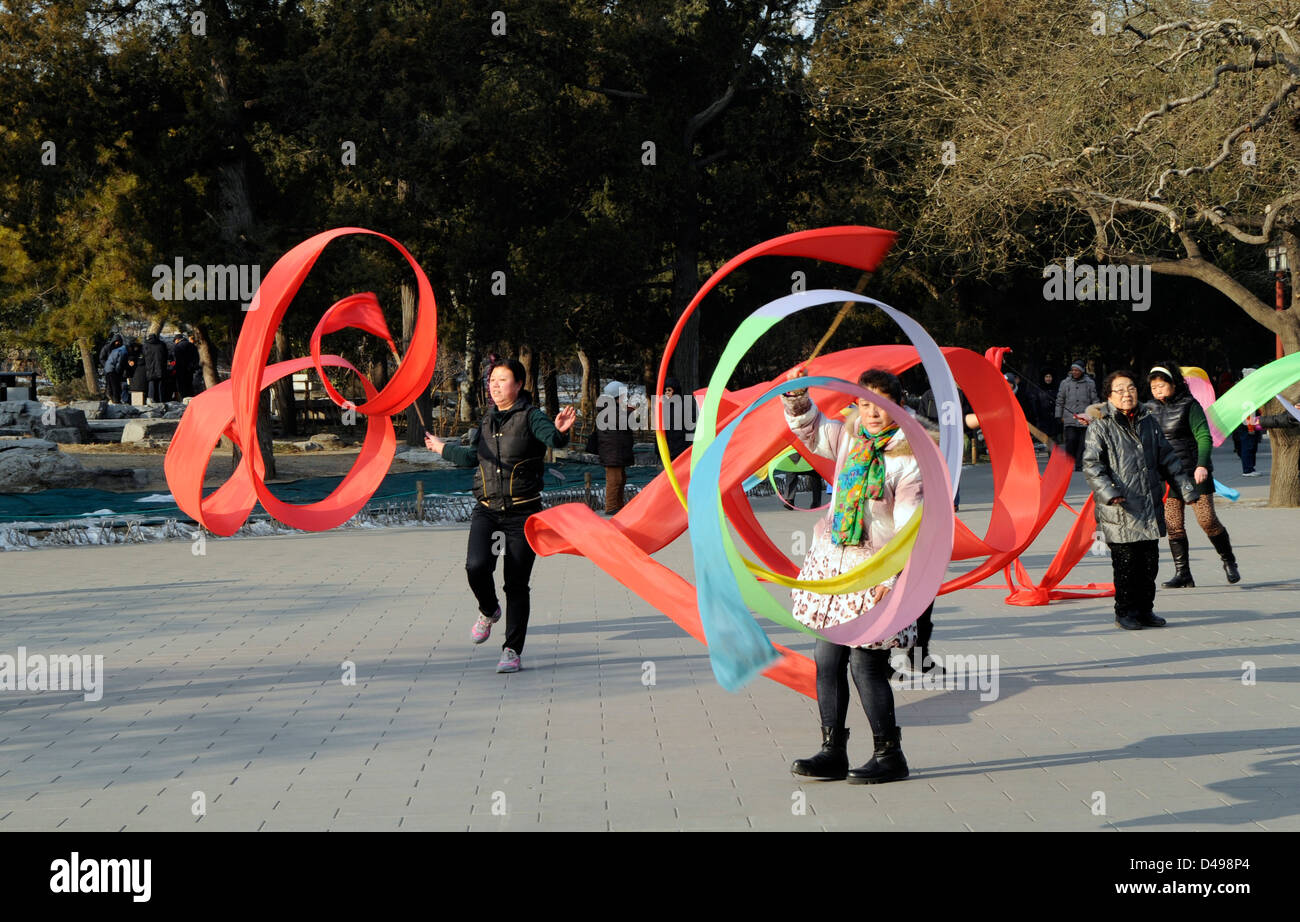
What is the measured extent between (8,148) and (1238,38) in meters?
16.1

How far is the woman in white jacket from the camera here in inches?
232

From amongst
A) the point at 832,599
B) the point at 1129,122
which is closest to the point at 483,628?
the point at 832,599

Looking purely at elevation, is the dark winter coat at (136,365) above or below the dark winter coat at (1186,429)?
above

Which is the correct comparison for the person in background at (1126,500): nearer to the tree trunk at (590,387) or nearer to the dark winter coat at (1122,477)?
the dark winter coat at (1122,477)

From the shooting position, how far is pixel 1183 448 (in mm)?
11438

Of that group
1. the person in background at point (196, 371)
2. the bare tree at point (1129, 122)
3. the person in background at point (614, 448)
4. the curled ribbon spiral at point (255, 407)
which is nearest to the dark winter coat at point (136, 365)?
the person in background at point (196, 371)

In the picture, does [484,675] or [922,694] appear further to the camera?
[484,675]

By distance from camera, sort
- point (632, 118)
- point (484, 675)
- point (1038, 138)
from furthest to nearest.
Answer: point (632, 118)
point (1038, 138)
point (484, 675)

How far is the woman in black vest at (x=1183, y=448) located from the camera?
444 inches

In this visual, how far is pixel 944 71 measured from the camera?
21.1 meters

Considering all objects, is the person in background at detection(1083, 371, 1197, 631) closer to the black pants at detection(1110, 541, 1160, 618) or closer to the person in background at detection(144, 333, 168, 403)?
the black pants at detection(1110, 541, 1160, 618)

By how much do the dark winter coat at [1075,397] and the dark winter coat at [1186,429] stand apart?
9.35m

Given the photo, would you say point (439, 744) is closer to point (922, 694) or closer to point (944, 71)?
point (922, 694)

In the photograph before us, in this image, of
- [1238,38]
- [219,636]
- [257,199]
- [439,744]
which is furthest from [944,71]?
[439,744]
